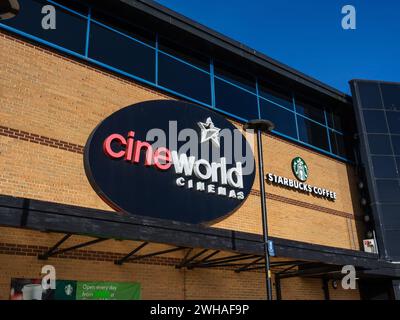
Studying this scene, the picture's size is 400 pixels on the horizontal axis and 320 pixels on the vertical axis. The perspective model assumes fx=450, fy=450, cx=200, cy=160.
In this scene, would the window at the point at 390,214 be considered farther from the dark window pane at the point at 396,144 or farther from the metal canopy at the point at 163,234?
the metal canopy at the point at 163,234

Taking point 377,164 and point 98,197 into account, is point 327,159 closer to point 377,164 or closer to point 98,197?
point 377,164

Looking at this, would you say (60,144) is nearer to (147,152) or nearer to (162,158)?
(147,152)

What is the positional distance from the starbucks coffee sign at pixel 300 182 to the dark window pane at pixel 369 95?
5159 mm

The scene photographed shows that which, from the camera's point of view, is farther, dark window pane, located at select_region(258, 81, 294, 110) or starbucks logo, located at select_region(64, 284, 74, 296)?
dark window pane, located at select_region(258, 81, 294, 110)

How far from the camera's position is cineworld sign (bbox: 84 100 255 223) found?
12.2 m

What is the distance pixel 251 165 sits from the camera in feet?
52.7

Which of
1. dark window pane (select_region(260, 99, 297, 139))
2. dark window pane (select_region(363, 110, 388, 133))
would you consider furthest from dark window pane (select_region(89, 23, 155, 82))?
dark window pane (select_region(363, 110, 388, 133))

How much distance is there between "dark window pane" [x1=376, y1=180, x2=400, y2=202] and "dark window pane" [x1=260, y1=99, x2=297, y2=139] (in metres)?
4.74

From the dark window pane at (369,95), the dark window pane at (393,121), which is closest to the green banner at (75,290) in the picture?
the dark window pane at (369,95)

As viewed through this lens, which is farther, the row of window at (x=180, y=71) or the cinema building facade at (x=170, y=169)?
the row of window at (x=180, y=71)

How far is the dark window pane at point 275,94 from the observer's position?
1875 cm

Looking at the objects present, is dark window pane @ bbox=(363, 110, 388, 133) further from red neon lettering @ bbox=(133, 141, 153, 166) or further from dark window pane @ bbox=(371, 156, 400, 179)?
red neon lettering @ bbox=(133, 141, 153, 166)

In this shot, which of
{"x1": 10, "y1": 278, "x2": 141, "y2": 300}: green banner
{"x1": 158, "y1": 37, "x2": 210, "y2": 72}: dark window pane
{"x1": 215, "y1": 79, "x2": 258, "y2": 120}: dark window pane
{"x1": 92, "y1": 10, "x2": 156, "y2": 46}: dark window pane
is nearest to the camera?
{"x1": 10, "y1": 278, "x2": 141, "y2": 300}: green banner
